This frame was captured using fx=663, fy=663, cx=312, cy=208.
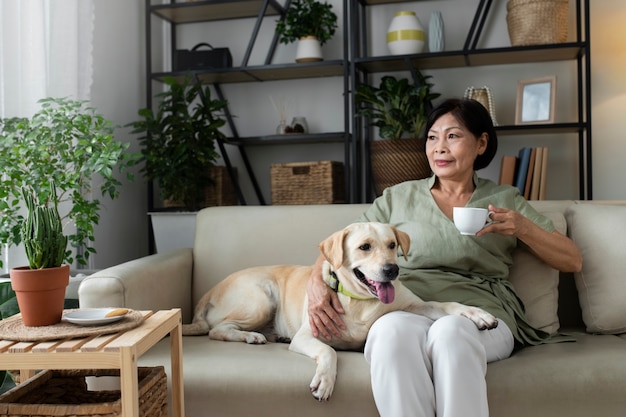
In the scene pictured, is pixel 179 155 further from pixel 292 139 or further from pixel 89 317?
pixel 89 317

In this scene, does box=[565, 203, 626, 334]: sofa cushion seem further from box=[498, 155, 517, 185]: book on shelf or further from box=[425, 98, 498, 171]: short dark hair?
box=[498, 155, 517, 185]: book on shelf

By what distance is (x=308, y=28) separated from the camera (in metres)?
3.37

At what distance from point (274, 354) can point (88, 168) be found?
3.52 feet

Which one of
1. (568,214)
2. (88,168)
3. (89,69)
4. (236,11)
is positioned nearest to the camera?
(568,214)

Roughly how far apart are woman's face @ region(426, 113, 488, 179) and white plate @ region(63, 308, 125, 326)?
3.43 feet

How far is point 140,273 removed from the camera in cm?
198

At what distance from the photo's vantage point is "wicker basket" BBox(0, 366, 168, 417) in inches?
53.3

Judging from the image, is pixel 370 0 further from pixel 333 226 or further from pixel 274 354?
pixel 274 354

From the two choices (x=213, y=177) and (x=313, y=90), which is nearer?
(x=213, y=177)

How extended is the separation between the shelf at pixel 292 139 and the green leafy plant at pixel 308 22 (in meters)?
0.49

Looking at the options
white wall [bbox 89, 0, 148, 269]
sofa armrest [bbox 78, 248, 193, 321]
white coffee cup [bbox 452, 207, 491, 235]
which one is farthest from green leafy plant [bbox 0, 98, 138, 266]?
white coffee cup [bbox 452, 207, 491, 235]

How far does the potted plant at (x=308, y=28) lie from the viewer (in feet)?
11.0

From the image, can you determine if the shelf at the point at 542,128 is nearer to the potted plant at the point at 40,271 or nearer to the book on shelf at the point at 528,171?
the book on shelf at the point at 528,171

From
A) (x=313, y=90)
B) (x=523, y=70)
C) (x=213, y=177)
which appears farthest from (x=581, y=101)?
(x=213, y=177)
